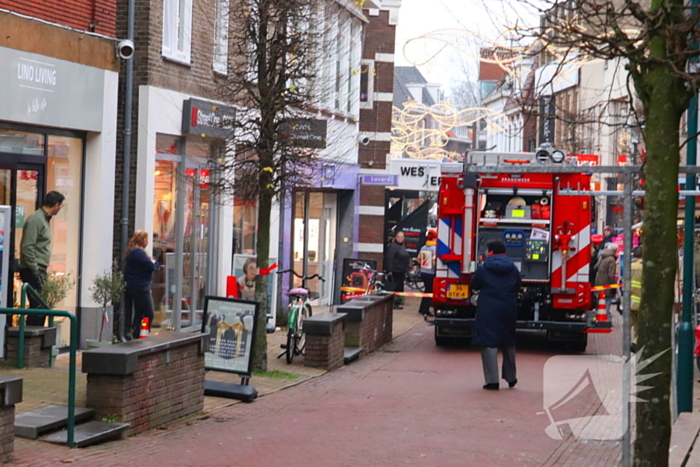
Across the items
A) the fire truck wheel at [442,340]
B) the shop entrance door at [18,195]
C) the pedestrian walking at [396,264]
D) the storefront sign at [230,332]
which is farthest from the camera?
the pedestrian walking at [396,264]

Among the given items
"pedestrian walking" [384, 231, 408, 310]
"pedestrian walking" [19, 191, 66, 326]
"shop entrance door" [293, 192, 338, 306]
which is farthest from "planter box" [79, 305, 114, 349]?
"pedestrian walking" [384, 231, 408, 310]

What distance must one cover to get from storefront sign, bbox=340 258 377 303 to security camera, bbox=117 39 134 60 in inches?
340

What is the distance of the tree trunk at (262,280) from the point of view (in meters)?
13.6

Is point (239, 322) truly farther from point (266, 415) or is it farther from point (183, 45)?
point (183, 45)

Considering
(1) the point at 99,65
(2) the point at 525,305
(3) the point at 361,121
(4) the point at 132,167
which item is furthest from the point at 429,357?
(3) the point at 361,121

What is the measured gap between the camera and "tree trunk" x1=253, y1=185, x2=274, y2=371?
1362 cm

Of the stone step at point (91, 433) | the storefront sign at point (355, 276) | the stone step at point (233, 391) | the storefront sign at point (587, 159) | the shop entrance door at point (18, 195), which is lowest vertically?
the stone step at point (233, 391)

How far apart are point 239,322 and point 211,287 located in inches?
281

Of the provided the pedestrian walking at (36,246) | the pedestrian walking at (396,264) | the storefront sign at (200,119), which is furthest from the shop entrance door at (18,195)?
the pedestrian walking at (396,264)

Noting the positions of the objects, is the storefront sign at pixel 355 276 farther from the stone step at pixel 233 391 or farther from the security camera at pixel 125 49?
the stone step at pixel 233 391

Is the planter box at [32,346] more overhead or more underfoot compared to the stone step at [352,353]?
more overhead

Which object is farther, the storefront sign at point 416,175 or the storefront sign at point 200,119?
the storefront sign at point 416,175

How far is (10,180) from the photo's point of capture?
1327 cm

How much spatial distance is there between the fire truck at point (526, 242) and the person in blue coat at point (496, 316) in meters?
3.78
